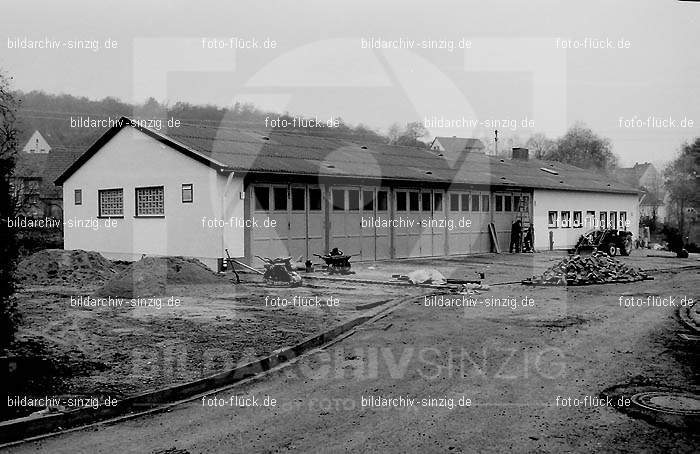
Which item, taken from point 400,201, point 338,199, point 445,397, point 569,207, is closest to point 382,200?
point 400,201

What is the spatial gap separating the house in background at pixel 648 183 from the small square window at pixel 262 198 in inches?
2722

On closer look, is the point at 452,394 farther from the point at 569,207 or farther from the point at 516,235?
the point at 569,207

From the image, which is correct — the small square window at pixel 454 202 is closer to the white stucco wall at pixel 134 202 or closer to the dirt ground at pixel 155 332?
the white stucco wall at pixel 134 202

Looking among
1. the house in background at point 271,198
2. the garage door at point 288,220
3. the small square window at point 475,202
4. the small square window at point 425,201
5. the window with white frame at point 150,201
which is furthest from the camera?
the small square window at point 475,202

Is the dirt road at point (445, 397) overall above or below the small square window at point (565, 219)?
below

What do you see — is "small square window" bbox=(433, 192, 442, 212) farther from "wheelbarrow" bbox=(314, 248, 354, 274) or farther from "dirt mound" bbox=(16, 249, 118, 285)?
"dirt mound" bbox=(16, 249, 118, 285)

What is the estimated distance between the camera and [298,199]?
25078 mm

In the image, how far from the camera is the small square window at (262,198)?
77.8ft

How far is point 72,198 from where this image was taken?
30234 mm

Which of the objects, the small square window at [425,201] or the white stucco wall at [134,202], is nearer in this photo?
the white stucco wall at [134,202]

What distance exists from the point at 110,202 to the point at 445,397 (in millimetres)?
23404

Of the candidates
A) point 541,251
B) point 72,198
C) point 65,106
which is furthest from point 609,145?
point 72,198

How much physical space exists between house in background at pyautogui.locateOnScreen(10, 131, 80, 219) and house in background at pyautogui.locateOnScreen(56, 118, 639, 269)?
318cm

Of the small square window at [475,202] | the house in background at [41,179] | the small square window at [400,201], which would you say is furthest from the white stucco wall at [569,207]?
the house in background at [41,179]
